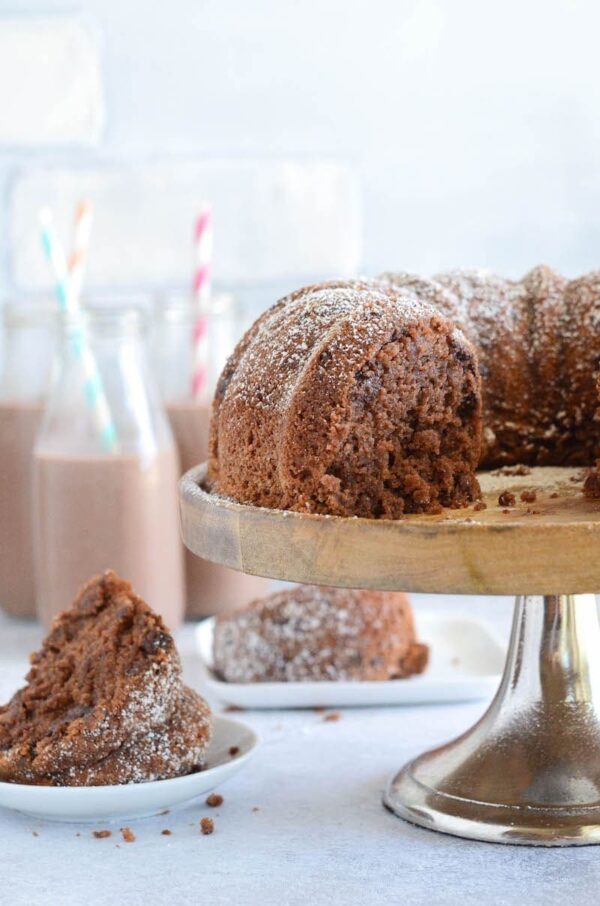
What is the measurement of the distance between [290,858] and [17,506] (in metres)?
1.01

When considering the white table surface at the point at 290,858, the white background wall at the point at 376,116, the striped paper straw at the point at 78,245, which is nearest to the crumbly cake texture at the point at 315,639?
the white table surface at the point at 290,858

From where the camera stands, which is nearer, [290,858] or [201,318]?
[290,858]

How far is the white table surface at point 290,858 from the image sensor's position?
103cm

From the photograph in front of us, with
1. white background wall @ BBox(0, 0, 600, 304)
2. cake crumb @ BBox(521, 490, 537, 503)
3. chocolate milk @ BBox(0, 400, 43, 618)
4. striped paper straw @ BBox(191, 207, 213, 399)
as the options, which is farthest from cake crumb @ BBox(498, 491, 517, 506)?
white background wall @ BBox(0, 0, 600, 304)

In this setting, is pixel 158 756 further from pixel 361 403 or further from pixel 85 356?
pixel 85 356

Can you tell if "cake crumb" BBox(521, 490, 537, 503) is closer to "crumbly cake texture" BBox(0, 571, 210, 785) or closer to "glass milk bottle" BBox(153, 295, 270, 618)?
"crumbly cake texture" BBox(0, 571, 210, 785)

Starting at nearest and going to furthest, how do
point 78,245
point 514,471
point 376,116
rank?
point 514,471 → point 78,245 → point 376,116

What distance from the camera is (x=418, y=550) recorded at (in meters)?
0.97

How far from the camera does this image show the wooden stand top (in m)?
0.96

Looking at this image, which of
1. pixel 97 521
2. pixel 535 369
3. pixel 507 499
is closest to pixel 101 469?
pixel 97 521

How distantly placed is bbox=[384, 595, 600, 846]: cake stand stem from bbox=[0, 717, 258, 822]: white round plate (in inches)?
6.9

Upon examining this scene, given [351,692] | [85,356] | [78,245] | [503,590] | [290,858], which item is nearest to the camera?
[503,590]

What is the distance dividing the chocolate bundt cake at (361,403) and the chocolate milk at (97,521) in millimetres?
528

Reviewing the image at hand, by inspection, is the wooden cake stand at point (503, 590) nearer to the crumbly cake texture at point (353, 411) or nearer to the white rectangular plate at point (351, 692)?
the crumbly cake texture at point (353, 411)
